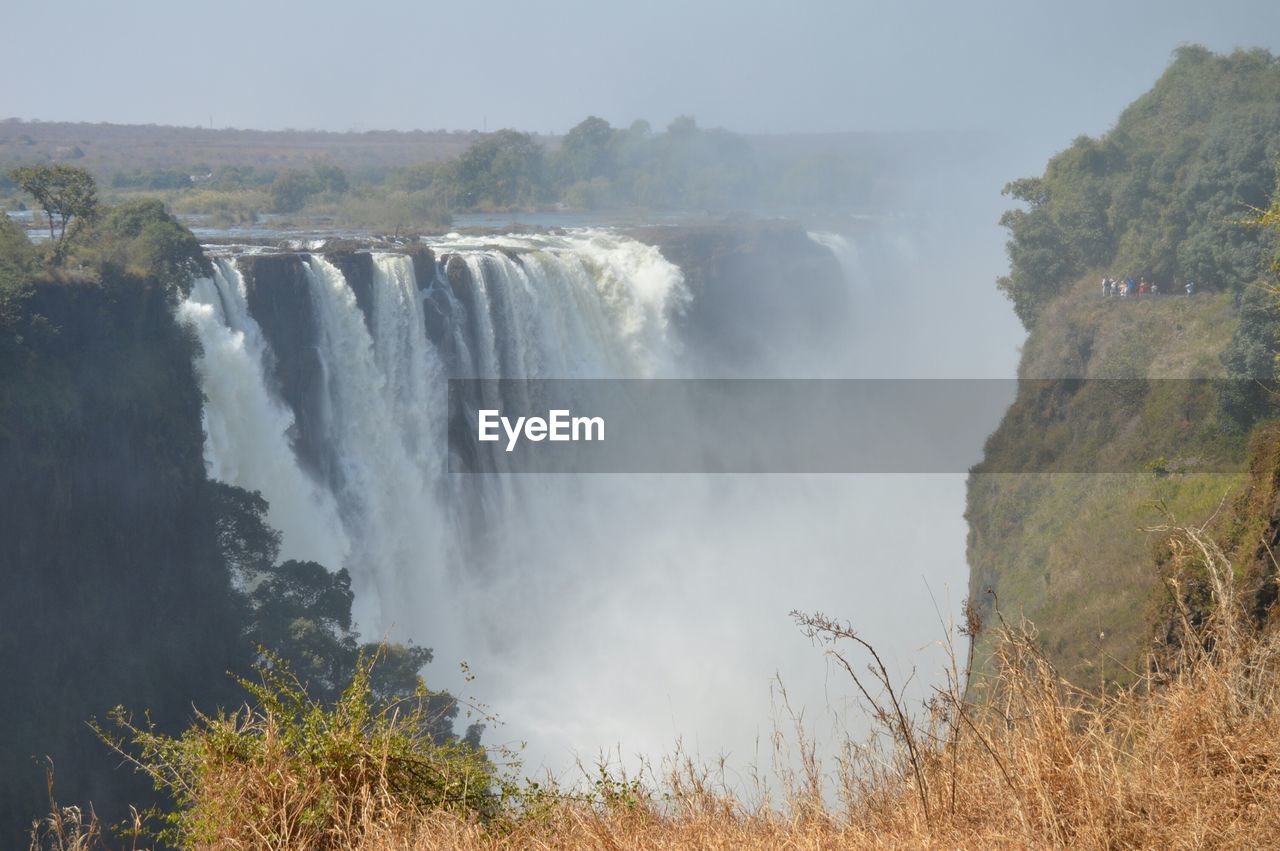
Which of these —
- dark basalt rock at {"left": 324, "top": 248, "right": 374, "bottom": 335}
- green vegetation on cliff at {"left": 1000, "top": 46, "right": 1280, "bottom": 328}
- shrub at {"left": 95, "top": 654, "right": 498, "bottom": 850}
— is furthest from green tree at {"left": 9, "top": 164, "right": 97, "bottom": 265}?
green vegetation on cliff at {"left": 1000, "top": 46, "right": 1280, "bottom": 328}

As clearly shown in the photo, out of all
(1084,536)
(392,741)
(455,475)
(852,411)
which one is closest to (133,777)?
(455,475)

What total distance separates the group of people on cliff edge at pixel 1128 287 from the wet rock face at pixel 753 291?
11276mm

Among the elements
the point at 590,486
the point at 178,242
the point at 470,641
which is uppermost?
the point at 178,242

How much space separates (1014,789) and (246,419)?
60.3 ft

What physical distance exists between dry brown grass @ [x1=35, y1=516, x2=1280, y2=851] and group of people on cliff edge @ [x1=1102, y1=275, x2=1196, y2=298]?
21.3 meters

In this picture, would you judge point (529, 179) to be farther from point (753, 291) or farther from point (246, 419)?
point (246, 419)

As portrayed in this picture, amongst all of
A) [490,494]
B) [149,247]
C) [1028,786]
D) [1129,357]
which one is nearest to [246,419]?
[149,247]

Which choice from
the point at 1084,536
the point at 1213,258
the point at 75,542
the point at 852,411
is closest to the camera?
the point at 75,542

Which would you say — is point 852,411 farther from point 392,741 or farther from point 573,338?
point 392,741

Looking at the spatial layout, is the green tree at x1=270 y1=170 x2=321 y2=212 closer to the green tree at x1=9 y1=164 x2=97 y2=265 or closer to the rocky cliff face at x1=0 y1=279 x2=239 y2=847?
the green tree at x1=9 y1=164 x2=97 y2=265

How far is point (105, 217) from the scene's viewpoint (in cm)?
2108

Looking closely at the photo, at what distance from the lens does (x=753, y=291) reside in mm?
36875

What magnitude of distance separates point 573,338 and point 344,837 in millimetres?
22770

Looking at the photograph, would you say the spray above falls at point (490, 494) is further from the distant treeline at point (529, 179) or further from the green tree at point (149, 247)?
the distant treeline at point (529, 179)
